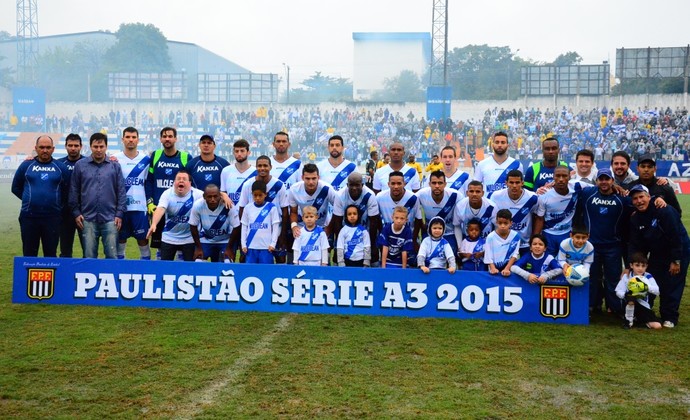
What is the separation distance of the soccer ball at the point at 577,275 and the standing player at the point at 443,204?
164 centimetres

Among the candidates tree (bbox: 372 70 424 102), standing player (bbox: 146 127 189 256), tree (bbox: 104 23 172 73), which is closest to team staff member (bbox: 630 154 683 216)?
standing player (bbox: 146 127 189 256)

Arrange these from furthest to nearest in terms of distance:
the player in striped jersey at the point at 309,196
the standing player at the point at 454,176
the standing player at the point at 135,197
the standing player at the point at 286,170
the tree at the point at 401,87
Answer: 1. the tree at the point at 401,87
2. the standing player at the point at 286,170
3. the standing player at the point at 454,176
4. the standing player at the point at 135,197
5. the player in striped jersey at the point at 309,196

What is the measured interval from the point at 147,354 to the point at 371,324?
7.94ft

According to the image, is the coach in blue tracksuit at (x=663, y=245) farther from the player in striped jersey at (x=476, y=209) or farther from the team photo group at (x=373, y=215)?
the player in striped jersey at (x=476, y=209)

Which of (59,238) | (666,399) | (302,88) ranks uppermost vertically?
(302,88)

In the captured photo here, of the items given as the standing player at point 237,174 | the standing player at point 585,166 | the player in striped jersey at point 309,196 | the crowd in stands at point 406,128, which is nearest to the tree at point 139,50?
the crowd in stands at point 406,128

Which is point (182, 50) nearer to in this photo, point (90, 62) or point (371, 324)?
point (90, 62)

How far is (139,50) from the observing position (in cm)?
6644

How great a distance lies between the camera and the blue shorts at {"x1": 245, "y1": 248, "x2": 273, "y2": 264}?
938cm

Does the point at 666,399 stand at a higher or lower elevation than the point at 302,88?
lower

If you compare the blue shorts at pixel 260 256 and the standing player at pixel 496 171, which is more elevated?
the standing player at pixel 496 171

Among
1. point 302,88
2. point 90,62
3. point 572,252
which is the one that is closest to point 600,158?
point 572,252

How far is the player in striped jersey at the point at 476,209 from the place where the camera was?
9133 millimetres

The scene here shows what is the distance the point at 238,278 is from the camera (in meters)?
8.67
